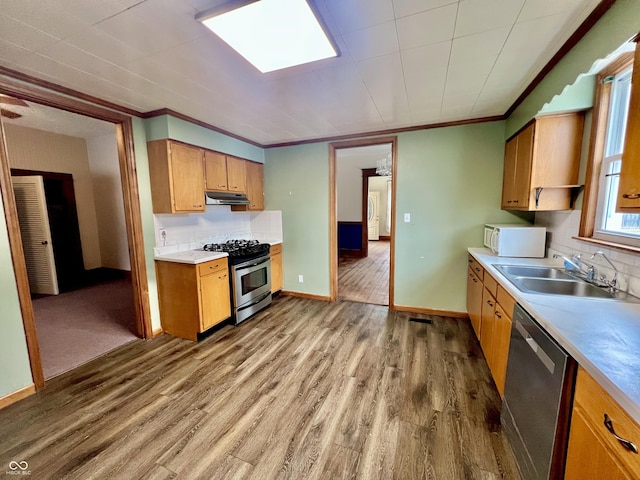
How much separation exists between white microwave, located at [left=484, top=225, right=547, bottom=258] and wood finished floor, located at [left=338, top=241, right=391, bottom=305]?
5.99 ft

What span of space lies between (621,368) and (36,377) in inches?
141

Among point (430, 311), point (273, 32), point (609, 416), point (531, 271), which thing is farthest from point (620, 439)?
point (430, 311)

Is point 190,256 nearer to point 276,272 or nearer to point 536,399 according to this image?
point 276,272

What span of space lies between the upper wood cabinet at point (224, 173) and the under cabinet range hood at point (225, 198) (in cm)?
6

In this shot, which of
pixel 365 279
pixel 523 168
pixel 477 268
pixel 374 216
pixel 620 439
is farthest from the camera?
pixel 374 216

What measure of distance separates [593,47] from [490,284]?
161 centimetres

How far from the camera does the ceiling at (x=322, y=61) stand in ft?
4.34

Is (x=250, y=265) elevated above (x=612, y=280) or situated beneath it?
situated beneath

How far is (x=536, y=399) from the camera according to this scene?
126 centimetres

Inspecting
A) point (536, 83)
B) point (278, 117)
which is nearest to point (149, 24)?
point (278, 117)

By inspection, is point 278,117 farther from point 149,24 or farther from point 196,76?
point 149,24

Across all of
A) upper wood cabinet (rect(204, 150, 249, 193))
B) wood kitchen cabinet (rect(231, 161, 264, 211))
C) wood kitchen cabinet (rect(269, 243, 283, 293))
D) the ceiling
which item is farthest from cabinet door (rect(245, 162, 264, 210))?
the ceiling

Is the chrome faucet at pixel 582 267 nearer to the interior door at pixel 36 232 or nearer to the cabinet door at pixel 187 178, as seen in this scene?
the cabinet door at pixel 187 178

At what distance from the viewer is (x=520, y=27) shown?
146cm
